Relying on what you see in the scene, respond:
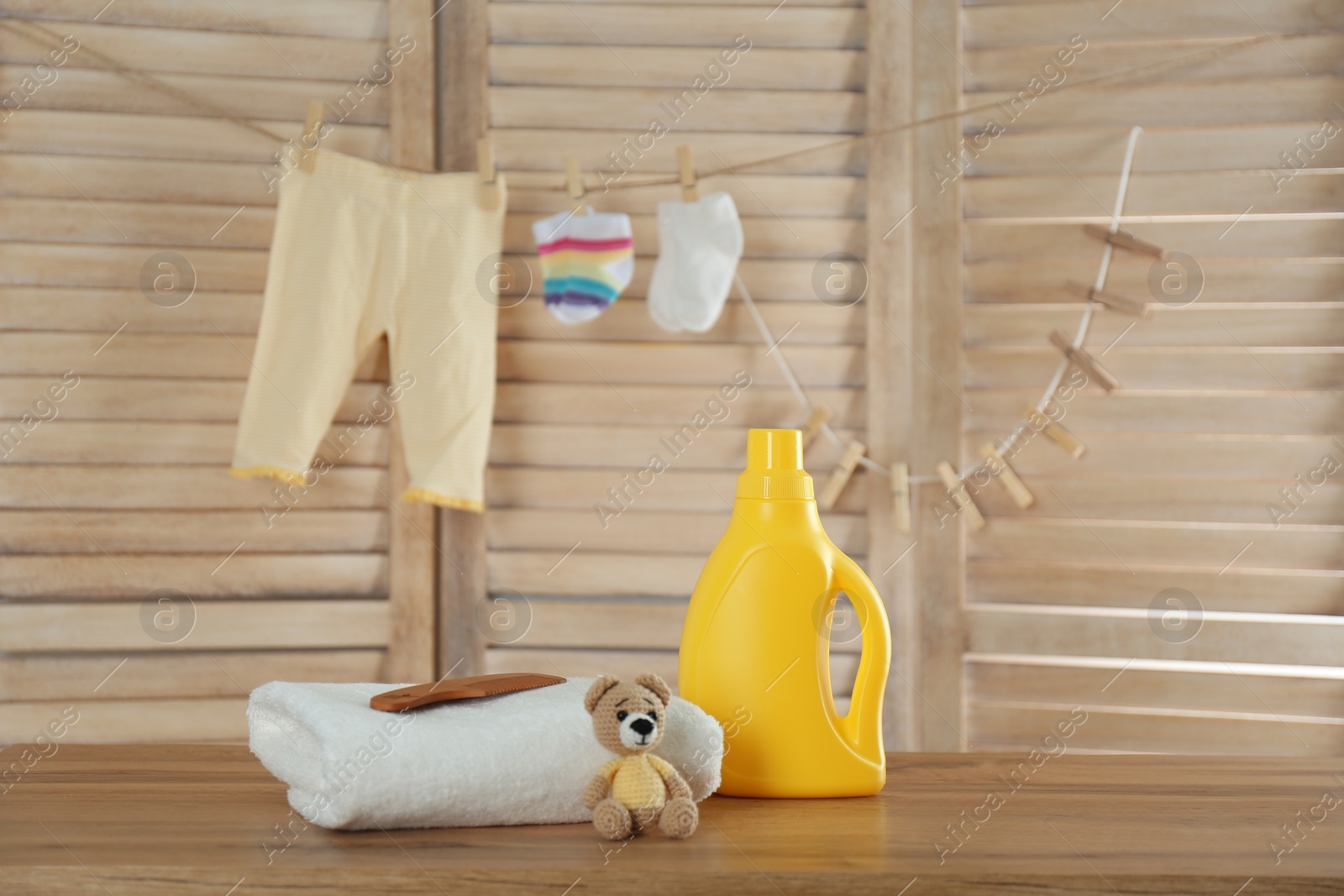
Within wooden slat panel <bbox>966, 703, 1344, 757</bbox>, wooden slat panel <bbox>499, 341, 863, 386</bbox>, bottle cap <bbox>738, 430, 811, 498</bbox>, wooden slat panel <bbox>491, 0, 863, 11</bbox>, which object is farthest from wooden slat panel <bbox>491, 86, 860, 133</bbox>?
bottle cap <bbox>738, 430, 811, 498</bbox>

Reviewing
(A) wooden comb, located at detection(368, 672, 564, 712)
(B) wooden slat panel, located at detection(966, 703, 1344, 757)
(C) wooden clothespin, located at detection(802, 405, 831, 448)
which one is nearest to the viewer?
(A) wooden comb, located at detection(368, 672, 564, 712)

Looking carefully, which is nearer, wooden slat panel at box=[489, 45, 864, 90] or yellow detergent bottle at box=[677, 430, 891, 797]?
yellow detergent bottle at box=[677, 430, 891, 797]

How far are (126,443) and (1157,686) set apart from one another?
161 cm

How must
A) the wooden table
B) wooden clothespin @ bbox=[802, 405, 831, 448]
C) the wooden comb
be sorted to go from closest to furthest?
1. the wooden table
2. the wooden comb
3. wooden clothespin @ bbox=[802, 405, 831, 448]

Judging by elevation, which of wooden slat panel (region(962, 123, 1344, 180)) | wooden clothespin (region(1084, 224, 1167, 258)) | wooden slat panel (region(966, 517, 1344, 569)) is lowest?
wooden slat panel (region(966, 517, 1344, 569))

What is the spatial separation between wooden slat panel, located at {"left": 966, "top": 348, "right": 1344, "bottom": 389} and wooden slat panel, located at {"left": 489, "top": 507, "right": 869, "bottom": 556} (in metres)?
0.37

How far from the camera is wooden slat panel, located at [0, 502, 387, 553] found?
60.7 inches

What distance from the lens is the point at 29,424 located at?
154cm

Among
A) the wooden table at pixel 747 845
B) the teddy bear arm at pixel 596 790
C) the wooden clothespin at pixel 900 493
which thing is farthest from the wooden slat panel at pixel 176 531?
the teddy bear arm at pixel 596 790

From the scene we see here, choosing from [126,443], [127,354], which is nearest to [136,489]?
[126,443]

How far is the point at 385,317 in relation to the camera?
1.54 m

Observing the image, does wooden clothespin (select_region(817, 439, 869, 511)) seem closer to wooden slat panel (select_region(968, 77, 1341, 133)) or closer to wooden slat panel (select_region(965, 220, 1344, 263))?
wooden slat panel (select_region(965, 220, 1344, 263))

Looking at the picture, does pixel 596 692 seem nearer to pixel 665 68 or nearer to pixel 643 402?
pixel 643 402

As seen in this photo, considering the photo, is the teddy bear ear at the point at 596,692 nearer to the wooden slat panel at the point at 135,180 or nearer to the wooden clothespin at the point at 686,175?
the wooden clothespin at the point at 686,175
